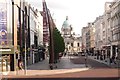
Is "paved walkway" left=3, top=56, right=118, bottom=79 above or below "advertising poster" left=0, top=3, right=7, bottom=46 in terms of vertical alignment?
below

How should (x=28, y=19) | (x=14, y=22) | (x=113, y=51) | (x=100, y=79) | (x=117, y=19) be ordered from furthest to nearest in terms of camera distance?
1. (x=113, y=51)
2. (x=117, y=19)
3. (x=28, y=19)
4. (x=14, y=22)
5. (x=100, y=79)

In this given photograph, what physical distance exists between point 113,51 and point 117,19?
51.8ft

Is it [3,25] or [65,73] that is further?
[3,25]

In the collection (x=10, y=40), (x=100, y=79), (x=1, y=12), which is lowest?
(x=100, y=79)

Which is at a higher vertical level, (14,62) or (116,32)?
(116,32)

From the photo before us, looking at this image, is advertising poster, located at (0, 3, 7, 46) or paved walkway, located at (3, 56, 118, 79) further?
advertising poster, located at (0, 3, 7, 46)

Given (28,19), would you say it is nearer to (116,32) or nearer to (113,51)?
(116,32)

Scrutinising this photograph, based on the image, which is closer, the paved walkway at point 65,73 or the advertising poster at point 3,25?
the paved walkway at point 65,73

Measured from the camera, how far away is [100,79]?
33.9m

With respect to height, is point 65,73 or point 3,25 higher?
point 3,25

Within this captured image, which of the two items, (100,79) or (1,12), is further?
(1,12)

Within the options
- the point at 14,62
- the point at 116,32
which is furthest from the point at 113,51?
the point at 14,62

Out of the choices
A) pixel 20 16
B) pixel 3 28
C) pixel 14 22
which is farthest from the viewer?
pixel 20 16

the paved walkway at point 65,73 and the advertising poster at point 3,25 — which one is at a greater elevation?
the advertising poster at point 3,25
